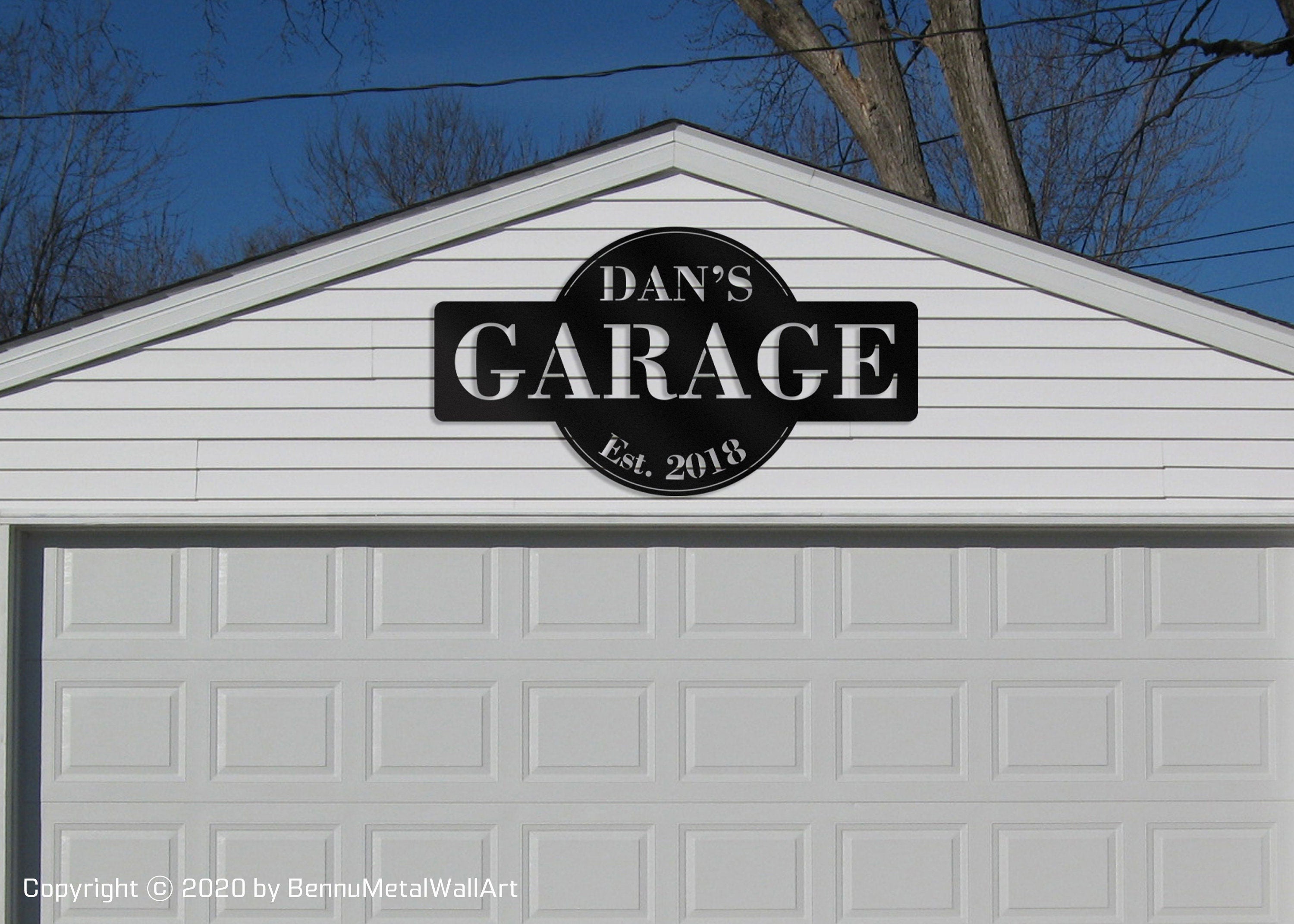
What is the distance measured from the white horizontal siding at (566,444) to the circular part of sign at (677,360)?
91 millimetres

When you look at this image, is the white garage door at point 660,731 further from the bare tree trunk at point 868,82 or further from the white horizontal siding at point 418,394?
the bare tree trunk at point 868,82

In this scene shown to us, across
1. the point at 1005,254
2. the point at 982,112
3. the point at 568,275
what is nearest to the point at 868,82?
the point at 982,112

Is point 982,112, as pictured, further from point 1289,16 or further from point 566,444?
point 566,444

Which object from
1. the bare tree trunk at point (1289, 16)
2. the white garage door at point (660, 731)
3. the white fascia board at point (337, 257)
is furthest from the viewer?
the bare tree trunk at point (1289, 16)

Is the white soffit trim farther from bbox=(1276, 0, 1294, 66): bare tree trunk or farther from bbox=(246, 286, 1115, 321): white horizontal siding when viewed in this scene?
bbox=(1276, 0, 1294, 66): bare tree trunk

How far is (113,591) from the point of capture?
6316mm

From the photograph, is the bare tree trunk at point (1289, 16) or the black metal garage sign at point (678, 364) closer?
the black metal garage sign at point (678, 364)

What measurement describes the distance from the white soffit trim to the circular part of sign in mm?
360

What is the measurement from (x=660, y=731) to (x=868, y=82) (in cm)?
796

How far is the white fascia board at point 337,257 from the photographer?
20.1 ft

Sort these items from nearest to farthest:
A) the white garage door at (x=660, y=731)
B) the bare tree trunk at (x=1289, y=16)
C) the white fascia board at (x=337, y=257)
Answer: the white fascia board at (x=337, y=257), the white garage door at (x=660, y=731), the bare tree trunk at (x=1289, y=16)

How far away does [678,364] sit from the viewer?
20.4ft

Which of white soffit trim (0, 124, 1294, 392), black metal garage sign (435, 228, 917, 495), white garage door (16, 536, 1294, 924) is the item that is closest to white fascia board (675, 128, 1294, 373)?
white soffit trim (0, 124, 1294, 392)

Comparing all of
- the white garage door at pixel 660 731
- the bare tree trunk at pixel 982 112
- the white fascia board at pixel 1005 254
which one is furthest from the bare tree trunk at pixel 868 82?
the white garage door at pixel 660 731
